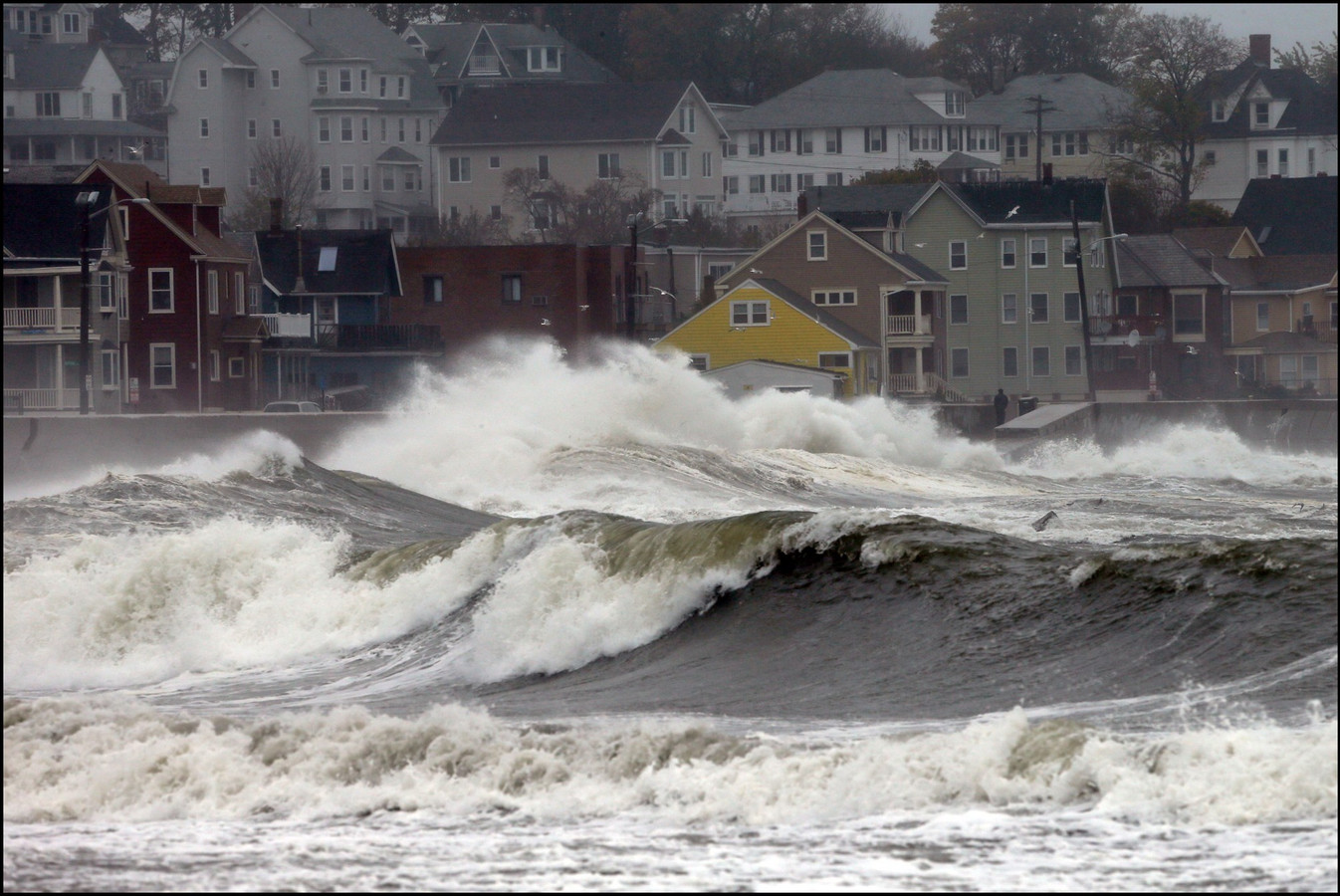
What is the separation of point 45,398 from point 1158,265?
4161cm

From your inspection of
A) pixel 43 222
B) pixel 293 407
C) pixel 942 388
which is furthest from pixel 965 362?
pixel 43 222

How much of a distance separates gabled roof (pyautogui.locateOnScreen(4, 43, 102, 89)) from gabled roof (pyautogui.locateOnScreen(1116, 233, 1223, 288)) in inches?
2296

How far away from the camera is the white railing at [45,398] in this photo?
46.5 metres

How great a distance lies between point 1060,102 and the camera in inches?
3504

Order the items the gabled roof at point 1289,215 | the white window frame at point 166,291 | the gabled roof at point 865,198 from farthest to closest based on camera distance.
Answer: the gabled roof at point 1289,215 < the gabled roof at point 865,198 < the white window frame at point 166,291

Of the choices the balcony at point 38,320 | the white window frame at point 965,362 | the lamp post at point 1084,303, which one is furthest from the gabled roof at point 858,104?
the balcony at point 38,320

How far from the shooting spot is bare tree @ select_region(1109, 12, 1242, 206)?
271 feet

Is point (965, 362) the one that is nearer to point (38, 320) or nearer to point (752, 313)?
point (752, 313)

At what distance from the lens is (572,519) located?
1848 cm

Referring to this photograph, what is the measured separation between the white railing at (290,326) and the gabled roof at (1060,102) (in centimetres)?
3983

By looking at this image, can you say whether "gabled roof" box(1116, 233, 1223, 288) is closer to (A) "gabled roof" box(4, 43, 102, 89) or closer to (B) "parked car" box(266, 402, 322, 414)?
(B) "parked car" box(266, 402, 322, 414)

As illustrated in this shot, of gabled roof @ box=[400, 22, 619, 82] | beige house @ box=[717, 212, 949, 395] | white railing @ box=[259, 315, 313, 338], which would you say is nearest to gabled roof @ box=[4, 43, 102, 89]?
gabled roof @ box=[400, 22, 619, 82]

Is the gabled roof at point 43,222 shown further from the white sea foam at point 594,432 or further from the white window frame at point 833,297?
the white window frame at point 833,297

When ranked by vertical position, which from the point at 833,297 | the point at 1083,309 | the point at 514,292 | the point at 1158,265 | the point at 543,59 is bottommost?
the point at 1083,309
